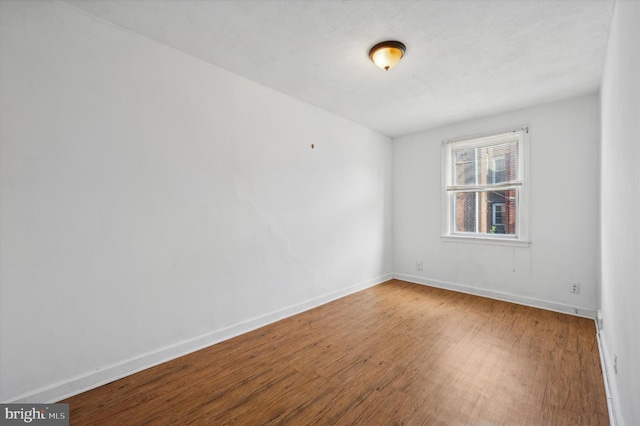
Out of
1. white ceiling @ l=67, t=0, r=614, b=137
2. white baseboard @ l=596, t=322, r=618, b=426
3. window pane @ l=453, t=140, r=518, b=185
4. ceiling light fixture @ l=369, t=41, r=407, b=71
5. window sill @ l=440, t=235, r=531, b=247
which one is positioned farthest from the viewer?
window pane @ l=453, t=140, r=518, b=185

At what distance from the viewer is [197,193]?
8.36 feet

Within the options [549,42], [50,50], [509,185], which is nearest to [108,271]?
[50,50]

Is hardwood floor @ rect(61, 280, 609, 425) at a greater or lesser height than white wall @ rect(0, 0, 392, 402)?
lesser

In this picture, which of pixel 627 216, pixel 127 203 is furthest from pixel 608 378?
pixel 127 203

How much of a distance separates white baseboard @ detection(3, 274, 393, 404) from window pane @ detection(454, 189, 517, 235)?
286 centimetres

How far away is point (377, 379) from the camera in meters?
2.08

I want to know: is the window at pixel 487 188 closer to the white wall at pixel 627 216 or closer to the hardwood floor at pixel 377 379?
the hardwood floor at pixel 377 379

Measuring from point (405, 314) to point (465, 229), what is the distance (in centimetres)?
188

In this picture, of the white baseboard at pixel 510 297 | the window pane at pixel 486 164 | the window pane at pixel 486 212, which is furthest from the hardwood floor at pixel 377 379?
the window pane at pixel 486 164

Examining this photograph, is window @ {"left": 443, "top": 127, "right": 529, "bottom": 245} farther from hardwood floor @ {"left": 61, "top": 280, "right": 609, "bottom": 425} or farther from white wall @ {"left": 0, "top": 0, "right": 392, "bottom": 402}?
white wall @ {"left": 0, "top": 0, "right": 392, "bottom": 402}

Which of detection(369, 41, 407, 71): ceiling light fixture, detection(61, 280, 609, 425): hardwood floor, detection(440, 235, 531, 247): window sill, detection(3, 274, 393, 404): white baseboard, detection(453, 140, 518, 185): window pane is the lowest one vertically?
detection(61, 280, 609, 425): hardwood floor

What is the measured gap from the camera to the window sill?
3.75 m

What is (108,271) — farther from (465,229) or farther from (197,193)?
(465,229)

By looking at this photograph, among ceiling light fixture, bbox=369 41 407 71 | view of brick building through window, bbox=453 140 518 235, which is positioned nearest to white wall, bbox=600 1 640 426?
ceiling light fixture, bbox=369 41 407 71
